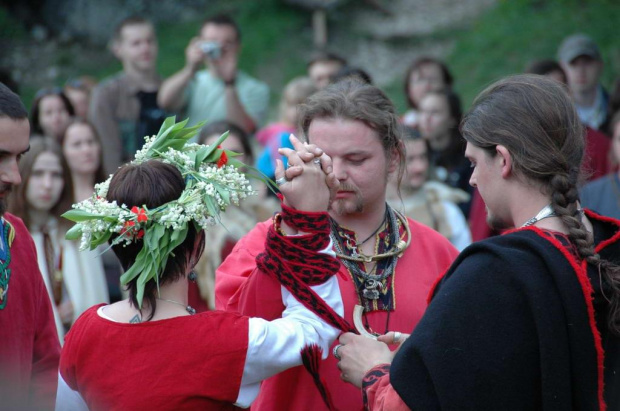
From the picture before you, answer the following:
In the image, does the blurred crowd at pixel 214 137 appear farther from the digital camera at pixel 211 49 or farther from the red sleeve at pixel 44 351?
the red sleeve at pixel 44 351

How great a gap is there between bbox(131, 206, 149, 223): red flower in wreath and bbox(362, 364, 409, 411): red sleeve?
0.87 meters

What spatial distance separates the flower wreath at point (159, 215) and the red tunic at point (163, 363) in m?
0.13

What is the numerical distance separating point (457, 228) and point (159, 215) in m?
3.38

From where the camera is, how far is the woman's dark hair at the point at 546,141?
97.1 inches

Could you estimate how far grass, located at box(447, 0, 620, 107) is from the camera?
35.1ft

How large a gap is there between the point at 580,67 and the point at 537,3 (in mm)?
5102

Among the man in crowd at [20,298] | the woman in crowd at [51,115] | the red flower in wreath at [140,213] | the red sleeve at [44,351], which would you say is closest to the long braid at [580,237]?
the red flower in wreath at [140,213]

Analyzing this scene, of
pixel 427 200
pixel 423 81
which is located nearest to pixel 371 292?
pixel 427 200

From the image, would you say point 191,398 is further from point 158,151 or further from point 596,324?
point 596,324

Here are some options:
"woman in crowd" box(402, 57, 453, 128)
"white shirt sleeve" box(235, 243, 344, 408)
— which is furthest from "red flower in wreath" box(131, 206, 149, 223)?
"woman in crowd" box(402, 57, 453, 128)

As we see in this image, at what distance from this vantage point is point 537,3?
11.9 m

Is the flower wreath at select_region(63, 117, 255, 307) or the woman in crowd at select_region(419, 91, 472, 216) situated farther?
the woman in crowd at select_region(419, 91, 472, 216)

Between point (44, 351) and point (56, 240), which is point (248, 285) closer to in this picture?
point (44, 351)

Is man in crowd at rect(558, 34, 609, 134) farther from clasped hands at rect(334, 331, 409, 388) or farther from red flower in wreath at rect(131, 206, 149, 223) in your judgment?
red flower in wreath at rect(131, 206, 149, 223)
